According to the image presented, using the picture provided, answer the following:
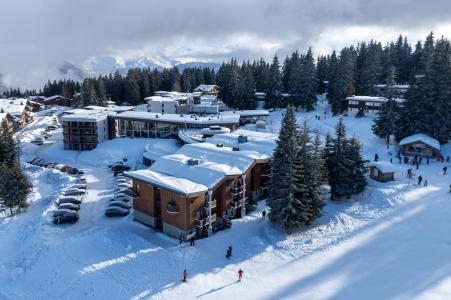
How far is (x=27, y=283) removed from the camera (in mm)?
30094

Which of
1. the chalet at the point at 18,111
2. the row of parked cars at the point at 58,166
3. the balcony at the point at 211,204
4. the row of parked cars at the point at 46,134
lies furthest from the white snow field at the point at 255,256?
the chalet at the point at 18,111

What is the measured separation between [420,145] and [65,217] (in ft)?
153

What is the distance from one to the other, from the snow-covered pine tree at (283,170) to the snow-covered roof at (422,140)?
25.2 meters

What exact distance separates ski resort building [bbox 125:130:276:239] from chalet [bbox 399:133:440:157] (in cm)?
2288

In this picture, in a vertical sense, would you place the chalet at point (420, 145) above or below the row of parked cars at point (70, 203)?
above

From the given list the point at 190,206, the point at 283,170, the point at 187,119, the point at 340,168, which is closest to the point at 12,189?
the point at 190,206

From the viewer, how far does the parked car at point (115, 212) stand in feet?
133

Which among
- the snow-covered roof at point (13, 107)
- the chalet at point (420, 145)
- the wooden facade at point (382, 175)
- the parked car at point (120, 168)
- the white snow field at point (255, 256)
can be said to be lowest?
the white snow field at point (255, 256)

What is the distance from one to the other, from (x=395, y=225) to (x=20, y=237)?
35912 mm

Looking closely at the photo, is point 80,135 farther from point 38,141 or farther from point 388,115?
point 388,115

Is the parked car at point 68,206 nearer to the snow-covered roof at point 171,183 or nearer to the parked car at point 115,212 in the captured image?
the parked car at point 115,212

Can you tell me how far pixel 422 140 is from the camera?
52.5m

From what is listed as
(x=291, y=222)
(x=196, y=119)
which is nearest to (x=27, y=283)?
(x=291, y=222)

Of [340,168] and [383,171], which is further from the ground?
[340,168]
